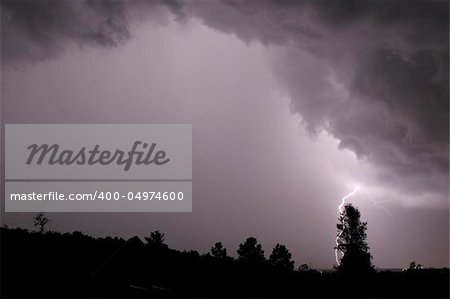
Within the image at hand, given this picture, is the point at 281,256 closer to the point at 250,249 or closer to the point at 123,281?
the point at 250,249

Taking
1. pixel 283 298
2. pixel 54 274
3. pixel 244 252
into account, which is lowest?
pixel 244 252

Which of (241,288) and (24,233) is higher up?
(24,233)

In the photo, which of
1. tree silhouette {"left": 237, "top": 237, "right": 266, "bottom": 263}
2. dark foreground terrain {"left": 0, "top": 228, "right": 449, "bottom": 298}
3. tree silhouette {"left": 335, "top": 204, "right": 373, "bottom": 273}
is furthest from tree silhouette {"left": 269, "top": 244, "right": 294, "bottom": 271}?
dark foreground terrain {"left": 0, "top": 228, "right": 449, "bottom": 298}

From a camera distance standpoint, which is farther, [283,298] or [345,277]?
[345,277]

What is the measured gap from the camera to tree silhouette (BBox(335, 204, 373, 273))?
50.8 metres

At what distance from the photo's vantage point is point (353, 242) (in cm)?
5409

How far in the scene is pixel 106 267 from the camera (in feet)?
73.0

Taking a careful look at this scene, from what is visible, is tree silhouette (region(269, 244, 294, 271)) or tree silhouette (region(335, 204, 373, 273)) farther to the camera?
tree silhouette (region(269, 244, 294, 271))

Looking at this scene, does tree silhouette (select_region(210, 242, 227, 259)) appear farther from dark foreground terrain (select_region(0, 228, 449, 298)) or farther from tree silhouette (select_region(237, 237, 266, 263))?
dark foreground terrain (select_region(0, 228, 449, 298))

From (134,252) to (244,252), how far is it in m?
59.5

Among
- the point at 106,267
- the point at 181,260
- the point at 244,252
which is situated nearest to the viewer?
the point at 106,267

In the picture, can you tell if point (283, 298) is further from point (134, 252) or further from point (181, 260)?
point (181, 260)

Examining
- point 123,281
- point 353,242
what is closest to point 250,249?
point 353,242

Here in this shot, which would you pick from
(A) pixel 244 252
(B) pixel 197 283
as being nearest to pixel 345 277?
(B) pixel 197 283
